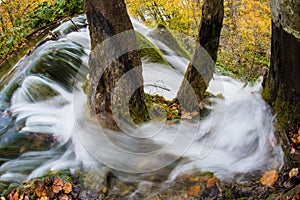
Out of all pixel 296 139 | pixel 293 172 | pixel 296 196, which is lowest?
pixel 296 196

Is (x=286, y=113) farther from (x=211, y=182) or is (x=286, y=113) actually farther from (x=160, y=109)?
(x=160, y=109)

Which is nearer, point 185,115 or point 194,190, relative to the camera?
point 194,190

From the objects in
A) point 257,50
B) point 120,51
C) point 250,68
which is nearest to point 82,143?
point 120,51

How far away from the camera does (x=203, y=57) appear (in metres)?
3.92

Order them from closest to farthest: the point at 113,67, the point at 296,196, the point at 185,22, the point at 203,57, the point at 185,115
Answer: the point at 296,196
the point at 113,67
the point at 203,57
the point at 185,115
the point at 185,22

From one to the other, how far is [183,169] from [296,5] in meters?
1.91

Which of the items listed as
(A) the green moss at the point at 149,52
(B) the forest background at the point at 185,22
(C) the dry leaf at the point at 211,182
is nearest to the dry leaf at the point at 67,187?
(C) the dry leaf at the point at 211,182

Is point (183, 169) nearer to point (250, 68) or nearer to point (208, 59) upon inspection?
point (208, 59)

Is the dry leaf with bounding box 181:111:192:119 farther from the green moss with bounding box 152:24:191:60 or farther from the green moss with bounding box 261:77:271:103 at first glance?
the green moss with bounding box 152:24:191:60

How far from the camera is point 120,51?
3.50 meters

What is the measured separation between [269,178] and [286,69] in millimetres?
1048

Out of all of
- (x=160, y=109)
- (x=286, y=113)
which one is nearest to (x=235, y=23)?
(x=160, y=109)

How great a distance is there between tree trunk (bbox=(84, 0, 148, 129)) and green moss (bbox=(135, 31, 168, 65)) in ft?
7.44

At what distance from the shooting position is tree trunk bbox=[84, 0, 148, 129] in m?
3.39
